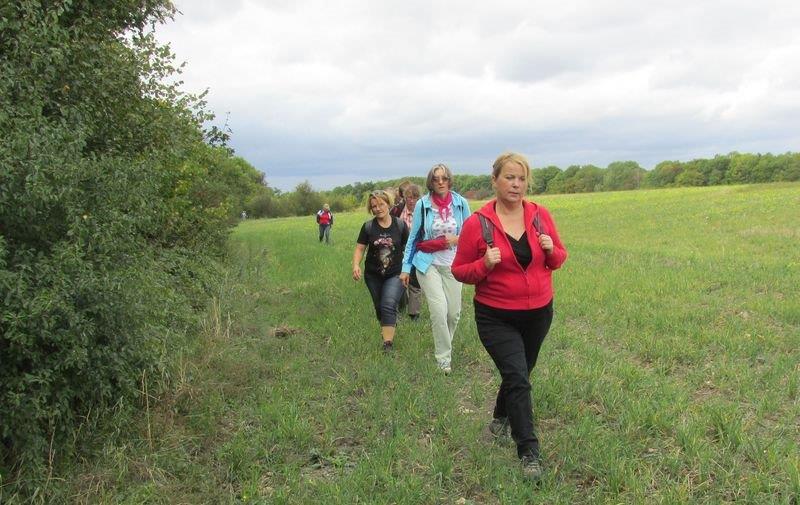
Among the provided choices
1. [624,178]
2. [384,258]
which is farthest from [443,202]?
[624,178]

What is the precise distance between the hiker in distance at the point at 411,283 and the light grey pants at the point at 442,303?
1980mm

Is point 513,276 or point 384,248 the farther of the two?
point 384,248

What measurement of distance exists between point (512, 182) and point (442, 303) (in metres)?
2.22

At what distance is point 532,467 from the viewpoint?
3457 millimetres

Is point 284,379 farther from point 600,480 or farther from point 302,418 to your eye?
point 600,480

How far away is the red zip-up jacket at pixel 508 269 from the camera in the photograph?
361 centimetres

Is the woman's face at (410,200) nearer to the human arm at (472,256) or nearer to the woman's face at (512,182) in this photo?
the human arm at (472,256)

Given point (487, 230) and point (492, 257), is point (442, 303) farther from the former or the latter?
point (492, 257)

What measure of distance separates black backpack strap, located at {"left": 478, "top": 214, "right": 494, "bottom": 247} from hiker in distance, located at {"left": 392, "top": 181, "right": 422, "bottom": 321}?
13.4 ft

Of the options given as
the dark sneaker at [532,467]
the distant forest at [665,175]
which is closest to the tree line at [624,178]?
the distant forest at [665,175]

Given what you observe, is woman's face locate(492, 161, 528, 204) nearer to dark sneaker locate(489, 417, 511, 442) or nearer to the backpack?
the backpack

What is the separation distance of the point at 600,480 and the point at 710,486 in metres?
0.60

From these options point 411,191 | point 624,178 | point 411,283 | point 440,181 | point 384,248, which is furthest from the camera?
point 624,178

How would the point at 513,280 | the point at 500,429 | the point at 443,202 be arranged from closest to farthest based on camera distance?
1. the point at 513,280
2. the point at 500,429
3. the point at 443,202
